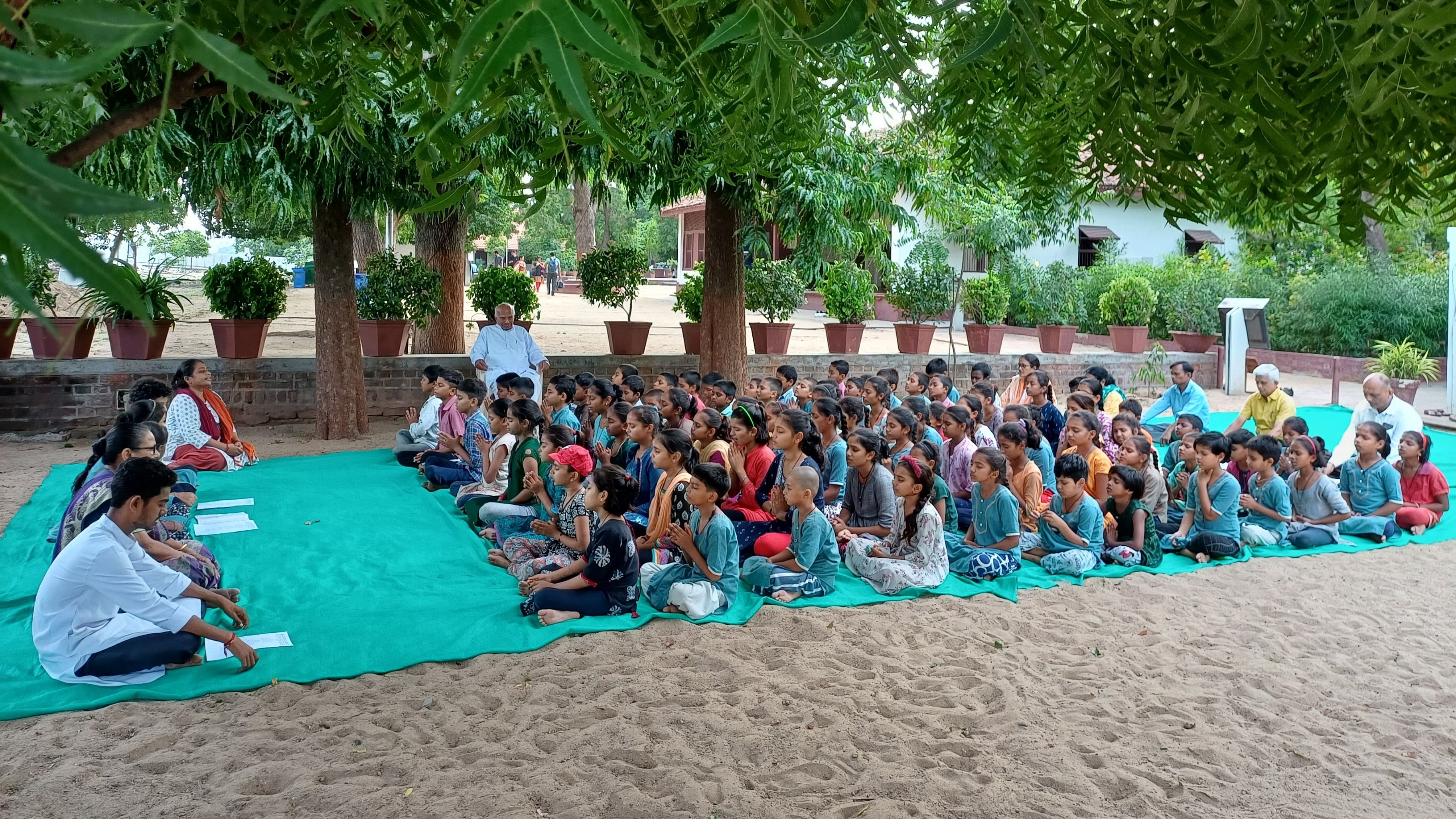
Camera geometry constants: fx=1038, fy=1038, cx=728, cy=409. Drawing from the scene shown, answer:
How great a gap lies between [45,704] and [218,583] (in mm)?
1558

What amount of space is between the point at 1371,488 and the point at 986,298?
8146 mm

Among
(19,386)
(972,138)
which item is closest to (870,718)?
(972,138)

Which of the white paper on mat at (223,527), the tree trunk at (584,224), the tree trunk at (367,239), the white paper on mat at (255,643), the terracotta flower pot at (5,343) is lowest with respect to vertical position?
the white paper on mat at (255,643)

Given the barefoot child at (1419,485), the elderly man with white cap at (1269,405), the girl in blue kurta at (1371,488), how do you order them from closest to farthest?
the girl in blue kurta at (1371,488)
the barefoot child at (1419,485)
the elderly man with white cap at (1269,405)

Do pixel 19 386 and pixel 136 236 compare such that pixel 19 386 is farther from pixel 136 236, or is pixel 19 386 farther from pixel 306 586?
pixel 136 236

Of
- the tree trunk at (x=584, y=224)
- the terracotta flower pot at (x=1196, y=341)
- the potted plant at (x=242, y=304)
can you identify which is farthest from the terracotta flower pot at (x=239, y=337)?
the tree trunk at (x=584, y=224)

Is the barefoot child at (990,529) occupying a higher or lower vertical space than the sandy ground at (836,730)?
higher

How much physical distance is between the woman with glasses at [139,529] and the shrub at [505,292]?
7.11 meters

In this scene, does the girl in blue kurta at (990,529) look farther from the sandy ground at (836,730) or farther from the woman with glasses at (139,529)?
the woman with glasses at (139,529)

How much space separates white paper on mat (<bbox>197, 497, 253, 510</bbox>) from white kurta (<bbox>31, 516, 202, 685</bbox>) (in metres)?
3.23

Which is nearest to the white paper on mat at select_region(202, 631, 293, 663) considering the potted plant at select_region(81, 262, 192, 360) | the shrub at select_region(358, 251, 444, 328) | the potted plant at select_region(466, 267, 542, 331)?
the potted plant at select_region(81, 262, 192, 360)

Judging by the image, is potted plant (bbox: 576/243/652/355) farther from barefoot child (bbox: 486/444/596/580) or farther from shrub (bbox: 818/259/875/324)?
barefoot child (bbox: 486/444/596/580)

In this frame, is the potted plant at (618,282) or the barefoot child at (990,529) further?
the potted plant at (618,282)

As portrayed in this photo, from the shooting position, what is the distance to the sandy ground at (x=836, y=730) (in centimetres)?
369
